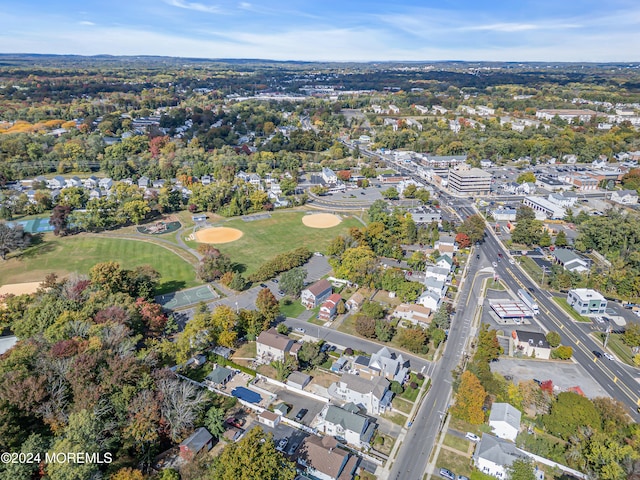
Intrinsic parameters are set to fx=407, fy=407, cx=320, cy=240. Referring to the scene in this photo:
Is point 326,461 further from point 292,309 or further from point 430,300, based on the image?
point 430,300

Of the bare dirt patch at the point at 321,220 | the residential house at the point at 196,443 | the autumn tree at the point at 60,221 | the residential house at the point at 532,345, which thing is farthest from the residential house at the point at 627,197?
the autumn tree at the point at 60,221

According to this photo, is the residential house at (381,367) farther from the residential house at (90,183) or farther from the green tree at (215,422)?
the residential house at (90,183)

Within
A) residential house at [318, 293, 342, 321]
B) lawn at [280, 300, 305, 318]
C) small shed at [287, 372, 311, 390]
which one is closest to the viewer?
small shed at [287, 372, 311, 390]

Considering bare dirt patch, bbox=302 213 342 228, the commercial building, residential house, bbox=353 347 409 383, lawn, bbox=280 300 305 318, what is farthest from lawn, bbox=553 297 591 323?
the commercial building

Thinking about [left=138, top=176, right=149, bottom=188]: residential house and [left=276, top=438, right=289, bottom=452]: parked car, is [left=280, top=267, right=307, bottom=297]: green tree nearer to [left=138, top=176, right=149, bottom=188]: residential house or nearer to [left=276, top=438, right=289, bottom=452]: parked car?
[left=276, top=438, right=289, bottom=452]: parked car

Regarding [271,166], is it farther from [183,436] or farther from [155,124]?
[183,436]
